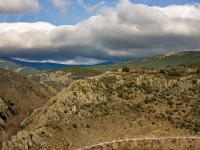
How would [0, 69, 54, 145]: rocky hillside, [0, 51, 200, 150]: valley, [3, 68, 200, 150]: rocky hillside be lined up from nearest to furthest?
1. [0, 51, 200, 150]: valley
2. [3, 68, 200, 150]: rocky hillside
3. [0, 69, 54, 145]: rocky hillside

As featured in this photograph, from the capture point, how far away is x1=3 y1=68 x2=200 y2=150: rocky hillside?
2098 inches

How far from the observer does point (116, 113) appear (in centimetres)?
6275

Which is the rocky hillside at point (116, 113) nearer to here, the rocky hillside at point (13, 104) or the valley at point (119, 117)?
the valley at point (119, 117)

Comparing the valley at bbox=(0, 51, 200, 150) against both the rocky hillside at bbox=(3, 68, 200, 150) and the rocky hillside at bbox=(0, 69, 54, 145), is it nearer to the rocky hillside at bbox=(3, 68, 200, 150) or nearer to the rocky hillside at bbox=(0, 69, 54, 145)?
the rocky hillside at bbox=(3, 68, 200, 150)

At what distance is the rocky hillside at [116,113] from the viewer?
53.3 meters

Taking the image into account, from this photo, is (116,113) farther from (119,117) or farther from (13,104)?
(13,104)

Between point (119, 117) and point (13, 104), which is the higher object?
point (119, 117)

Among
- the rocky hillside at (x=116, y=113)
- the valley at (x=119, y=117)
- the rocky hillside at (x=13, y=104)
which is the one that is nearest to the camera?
the valley at (x=119, y=117)

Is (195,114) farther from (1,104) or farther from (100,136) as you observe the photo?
(1,104)

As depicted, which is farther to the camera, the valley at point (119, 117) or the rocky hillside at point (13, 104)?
the rocky hillside at point (13, 104)

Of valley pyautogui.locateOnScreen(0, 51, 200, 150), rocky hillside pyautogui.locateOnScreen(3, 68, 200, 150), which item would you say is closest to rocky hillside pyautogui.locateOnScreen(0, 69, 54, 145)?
valley pyautogui.locateOnScreen(0, 51, 200, 150)

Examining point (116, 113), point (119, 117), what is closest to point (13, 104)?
point (116, 113)

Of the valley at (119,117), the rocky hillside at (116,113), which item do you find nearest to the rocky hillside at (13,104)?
the valley at (119,117)

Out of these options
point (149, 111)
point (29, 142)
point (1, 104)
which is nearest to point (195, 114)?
point (149, 111)
